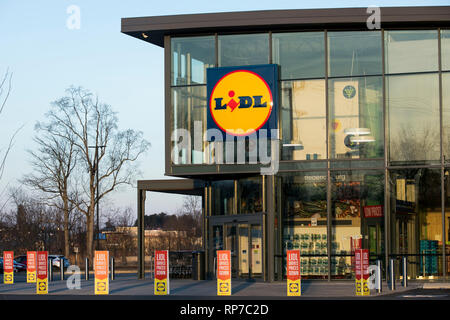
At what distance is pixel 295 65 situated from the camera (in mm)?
28297

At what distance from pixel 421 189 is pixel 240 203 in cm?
683

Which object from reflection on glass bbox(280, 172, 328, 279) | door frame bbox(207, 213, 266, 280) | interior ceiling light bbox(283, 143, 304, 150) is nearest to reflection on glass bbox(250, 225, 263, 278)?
door frame bbox(207, 213, 266, 280)

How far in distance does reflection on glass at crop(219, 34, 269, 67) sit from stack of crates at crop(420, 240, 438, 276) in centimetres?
885

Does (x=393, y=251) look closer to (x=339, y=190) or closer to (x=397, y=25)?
(x=339, y=190)

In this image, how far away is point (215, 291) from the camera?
2395 centimetres

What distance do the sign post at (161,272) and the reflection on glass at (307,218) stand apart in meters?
6.77

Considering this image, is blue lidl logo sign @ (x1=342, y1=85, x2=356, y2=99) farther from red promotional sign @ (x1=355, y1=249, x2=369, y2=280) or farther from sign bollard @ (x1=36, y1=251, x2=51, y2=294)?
sign bollard @ (x1=36, y1=251, x2=51, y2=294)

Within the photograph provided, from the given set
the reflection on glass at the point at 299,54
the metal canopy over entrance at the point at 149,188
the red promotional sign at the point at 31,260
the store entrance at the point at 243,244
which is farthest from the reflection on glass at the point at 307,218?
the red promotional sign at the point at 31,260

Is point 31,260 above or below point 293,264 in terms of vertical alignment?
below

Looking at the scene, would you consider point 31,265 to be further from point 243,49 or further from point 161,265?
point 243,49

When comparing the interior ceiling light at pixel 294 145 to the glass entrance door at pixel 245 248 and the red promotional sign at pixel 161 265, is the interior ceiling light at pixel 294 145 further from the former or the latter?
the red promotional sign at pixel 161 265

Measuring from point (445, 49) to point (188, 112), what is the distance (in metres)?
9.78

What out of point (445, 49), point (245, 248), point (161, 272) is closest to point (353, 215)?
point (245, 248)

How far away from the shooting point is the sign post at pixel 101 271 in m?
22.5
